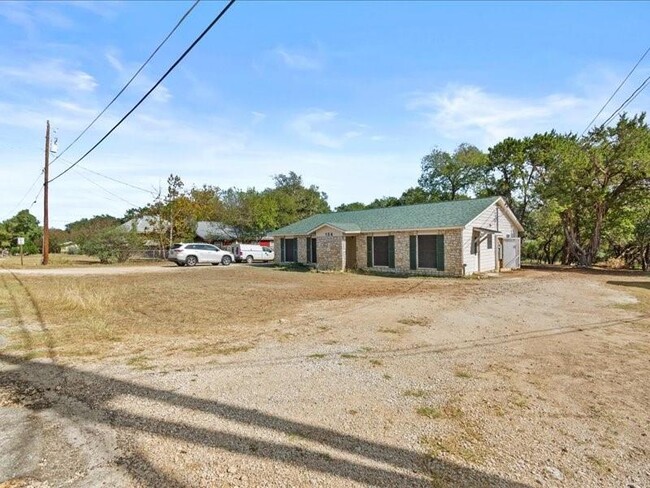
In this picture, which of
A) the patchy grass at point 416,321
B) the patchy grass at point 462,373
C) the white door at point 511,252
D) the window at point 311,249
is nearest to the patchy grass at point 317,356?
the patchy grass at point 462,373

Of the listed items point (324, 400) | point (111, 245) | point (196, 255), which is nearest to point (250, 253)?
point (196, 255)

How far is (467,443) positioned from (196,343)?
4.45 m

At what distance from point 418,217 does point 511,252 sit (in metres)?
5.85

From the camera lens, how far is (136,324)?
7.59 meters

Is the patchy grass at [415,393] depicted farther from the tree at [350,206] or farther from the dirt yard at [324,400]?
the tree at [350,206]

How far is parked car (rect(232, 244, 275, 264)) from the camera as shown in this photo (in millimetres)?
30922

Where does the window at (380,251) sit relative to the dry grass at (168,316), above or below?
above

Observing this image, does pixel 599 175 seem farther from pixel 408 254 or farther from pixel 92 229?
pixel 92 229

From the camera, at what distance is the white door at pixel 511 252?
836 inches

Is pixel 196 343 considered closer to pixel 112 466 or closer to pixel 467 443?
pixel 112 466

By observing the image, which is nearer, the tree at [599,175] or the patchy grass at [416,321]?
the patchy grass at [416,321]

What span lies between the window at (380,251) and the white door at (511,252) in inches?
262

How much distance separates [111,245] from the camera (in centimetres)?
2998

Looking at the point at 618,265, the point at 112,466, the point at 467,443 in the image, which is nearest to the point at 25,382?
the point at 112,466
